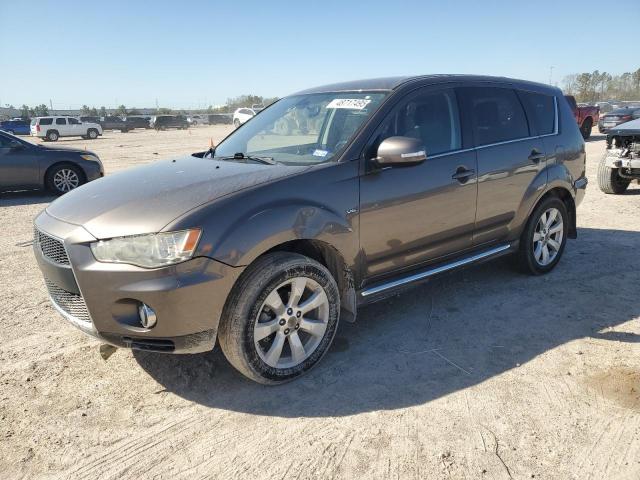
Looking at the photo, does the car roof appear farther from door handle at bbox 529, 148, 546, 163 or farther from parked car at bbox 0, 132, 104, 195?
parked car at bbox 0, 132, 104, 195

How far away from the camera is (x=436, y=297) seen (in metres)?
4.41

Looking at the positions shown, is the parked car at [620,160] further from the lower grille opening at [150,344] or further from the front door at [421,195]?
the lower grille opening at [150,344]

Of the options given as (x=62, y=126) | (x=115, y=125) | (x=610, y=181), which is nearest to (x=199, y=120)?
(x=115, y=125)

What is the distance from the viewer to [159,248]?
8.55 ft

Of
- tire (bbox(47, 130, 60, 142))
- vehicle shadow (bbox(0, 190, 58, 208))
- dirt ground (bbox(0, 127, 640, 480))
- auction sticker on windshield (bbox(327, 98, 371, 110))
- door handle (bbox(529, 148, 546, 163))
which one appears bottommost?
dirt ground (bbox(0, 127, 640, 480))

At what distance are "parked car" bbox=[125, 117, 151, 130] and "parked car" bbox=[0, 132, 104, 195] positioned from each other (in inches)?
1750

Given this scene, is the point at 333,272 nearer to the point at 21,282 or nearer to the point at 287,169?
the point at 287,169

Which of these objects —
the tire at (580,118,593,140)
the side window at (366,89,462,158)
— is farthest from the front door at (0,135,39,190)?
the tire at (580,118,593,140)

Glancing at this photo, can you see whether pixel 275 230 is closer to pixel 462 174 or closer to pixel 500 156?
pixel 462 174

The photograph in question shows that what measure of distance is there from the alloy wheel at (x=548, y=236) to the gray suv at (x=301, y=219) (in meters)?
0.14

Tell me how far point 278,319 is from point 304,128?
1727mm

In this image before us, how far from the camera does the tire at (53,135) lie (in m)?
36.3

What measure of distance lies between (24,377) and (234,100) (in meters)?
101

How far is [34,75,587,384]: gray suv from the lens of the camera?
105 inches
